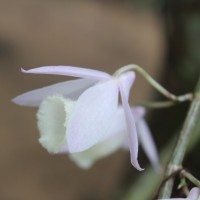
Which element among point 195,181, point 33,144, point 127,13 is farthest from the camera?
point 127,13

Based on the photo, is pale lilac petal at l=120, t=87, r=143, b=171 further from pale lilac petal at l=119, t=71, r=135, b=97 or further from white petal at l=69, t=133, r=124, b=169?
white petal at l=69, t=133, r=124, b=169

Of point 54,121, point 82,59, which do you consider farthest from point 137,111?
point 82,59

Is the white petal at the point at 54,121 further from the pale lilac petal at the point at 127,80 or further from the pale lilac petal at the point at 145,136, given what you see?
the pale lilac petal at the point at 145,136

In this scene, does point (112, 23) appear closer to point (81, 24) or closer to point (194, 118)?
point (81, 24)

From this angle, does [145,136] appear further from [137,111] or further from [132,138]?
[132,138]

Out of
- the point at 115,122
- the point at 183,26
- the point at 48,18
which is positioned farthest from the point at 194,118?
the point at 48,18
